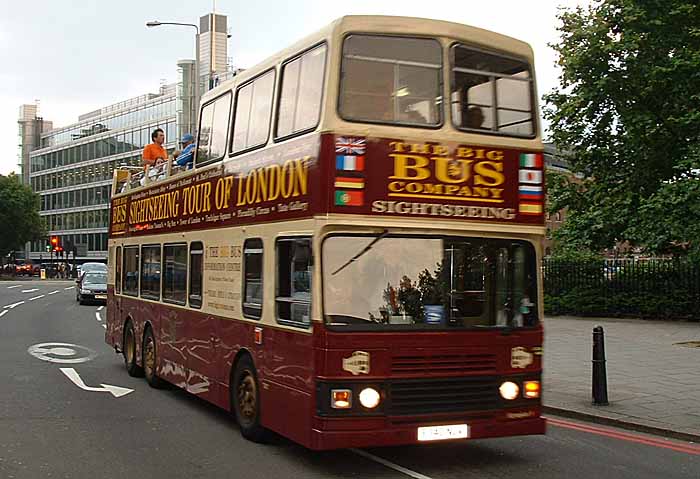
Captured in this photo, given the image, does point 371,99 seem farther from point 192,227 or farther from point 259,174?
point 192,227

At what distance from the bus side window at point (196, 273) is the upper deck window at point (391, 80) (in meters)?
3.75

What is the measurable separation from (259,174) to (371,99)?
1709mm

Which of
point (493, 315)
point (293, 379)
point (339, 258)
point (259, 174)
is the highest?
point (259, 174)

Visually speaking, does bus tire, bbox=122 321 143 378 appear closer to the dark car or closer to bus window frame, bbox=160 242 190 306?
bus window frame, bbox=160 242 190 306

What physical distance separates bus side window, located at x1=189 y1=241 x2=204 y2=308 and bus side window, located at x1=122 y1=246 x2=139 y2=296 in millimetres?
3344

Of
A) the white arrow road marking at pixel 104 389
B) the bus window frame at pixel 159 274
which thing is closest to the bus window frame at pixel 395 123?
the bus window frame at pixel 159 274

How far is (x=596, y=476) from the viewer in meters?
7.53

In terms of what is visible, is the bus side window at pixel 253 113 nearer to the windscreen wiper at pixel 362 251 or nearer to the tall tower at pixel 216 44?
the windscreen wiper at pixel 362 251

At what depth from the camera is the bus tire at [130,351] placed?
13.9 m

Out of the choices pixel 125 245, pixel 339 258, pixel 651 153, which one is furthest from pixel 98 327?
pixel 339 258

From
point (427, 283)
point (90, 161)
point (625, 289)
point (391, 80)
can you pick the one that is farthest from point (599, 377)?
point (90, 161)

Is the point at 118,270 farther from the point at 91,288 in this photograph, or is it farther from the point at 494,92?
the point at 91,288

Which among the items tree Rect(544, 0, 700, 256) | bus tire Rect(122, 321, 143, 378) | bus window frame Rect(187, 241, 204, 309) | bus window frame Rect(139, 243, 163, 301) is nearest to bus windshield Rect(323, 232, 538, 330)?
bus window frame Rect(187, 241, 204, 309)

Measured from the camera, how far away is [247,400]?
8.86 m
